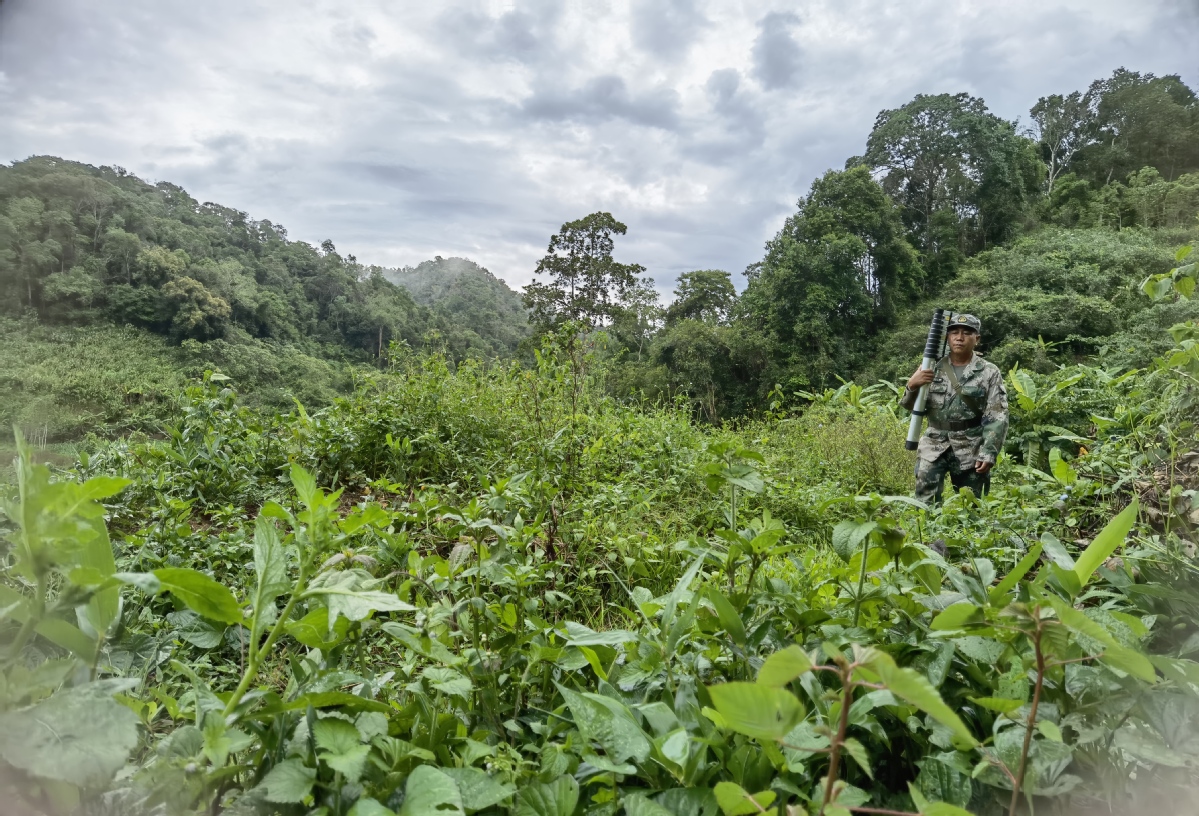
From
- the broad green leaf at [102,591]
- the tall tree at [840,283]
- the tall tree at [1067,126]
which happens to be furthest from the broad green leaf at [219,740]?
the tall tree at [840,283]

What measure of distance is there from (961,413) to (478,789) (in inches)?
147

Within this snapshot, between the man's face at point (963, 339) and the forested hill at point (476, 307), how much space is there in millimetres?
14800

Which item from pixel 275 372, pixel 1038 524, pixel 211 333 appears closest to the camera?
pixel 1038 524

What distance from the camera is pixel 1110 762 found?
0.42m

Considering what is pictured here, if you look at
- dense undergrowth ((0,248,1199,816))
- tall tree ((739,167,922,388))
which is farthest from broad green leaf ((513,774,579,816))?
tall tree ((739,167,922,388))

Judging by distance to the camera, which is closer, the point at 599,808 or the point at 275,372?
the point at 599,808

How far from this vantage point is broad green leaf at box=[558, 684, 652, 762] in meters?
0.48

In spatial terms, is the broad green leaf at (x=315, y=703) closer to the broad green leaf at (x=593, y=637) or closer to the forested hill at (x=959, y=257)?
the broad green leaf at (x=593, y=637)

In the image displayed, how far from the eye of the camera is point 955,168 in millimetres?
8703

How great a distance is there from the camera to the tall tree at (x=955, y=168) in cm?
786

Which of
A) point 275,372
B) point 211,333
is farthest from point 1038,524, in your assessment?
point 275,372

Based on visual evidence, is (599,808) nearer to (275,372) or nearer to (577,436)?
(577,436)

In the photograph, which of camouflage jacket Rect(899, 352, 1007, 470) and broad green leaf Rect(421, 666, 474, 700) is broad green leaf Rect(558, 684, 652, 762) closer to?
broad green leaf Rect(421, 666, 474, 700)

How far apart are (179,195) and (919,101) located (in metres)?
10.5
